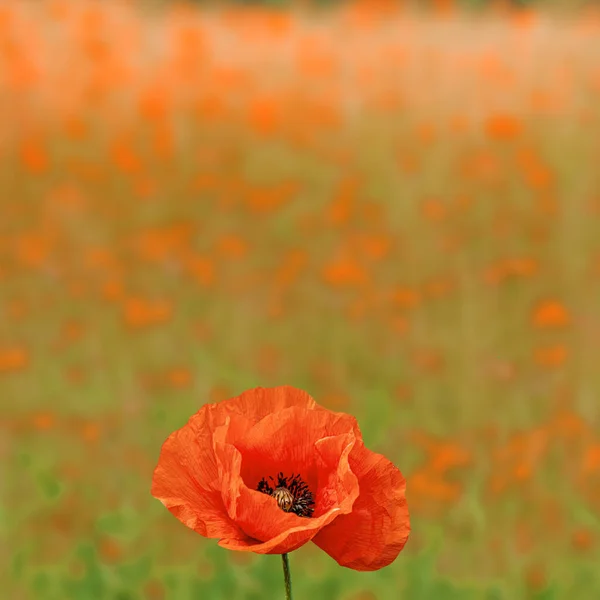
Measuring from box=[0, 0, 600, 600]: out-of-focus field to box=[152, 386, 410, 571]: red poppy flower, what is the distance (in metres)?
1.60

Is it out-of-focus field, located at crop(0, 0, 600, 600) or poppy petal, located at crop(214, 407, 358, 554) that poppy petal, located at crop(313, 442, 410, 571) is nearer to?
poppy petal, located at crop(214, 407, 358, 554)

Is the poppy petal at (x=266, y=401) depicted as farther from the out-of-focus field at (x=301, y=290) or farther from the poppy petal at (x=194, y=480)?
the out-of-focus field at (x=301, y=290)

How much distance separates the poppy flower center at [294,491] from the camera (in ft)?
2.32

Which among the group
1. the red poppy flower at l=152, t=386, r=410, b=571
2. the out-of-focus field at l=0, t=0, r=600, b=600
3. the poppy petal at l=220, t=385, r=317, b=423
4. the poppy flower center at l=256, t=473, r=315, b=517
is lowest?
the out-of-focus field at l=0, t=0, r=600, b=600

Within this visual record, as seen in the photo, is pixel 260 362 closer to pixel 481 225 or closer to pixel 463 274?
pixel 463 274

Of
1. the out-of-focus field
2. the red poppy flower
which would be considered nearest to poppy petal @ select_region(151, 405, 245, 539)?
the red poppy flower

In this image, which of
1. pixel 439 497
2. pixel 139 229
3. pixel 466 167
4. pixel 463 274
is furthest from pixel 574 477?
pixel 466 167

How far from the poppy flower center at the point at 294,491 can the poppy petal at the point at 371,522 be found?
0.04 metres

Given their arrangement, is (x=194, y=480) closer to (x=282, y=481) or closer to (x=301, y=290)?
(x=282, y=481)

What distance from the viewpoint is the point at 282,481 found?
72cm

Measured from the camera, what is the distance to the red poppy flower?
0.65 metres

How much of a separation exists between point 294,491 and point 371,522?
75mm

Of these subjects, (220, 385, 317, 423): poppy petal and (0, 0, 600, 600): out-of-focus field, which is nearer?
(220, 385, 317, 423): poppy petal

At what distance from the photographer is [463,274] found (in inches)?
160
